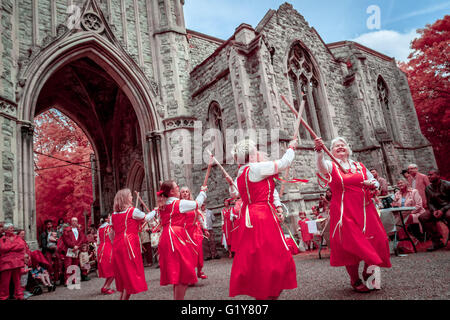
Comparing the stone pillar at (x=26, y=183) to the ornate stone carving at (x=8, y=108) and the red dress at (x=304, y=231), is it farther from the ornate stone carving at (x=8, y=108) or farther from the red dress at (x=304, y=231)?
the red dress at (x=304, y=231)

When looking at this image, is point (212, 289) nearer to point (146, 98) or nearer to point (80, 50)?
point (146, 98)

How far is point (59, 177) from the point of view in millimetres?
21500

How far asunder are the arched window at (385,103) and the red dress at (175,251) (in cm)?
1546

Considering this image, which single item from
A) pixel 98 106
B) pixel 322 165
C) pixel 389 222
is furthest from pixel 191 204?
pixel 98 106

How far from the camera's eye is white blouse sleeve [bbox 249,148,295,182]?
2715 mm

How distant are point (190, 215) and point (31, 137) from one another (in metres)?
7.88

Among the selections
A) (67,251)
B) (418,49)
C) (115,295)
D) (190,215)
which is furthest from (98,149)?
(418,49)

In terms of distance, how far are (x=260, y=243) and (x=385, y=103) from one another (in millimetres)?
17235

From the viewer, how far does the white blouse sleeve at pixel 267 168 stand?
2715 millimetres

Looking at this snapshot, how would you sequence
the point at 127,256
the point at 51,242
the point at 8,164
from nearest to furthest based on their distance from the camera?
the point at 127,256, the point at 51,242, the point at 8,164

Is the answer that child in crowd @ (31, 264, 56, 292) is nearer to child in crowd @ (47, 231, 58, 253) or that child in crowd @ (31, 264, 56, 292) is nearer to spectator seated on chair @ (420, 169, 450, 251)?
child in crowd @ (47, 231, 58, 253)

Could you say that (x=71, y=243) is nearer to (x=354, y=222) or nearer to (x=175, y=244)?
(x=175, y=244)

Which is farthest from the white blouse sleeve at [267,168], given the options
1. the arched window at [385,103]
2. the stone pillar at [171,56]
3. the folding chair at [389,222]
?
the arched window at [385,103]

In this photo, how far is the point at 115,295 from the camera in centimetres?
536
